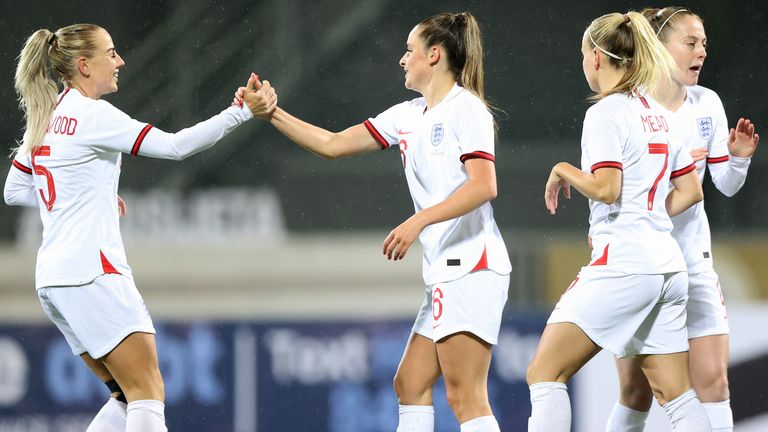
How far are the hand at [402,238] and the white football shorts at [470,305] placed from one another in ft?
0.65

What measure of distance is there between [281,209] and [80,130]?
2.35 metres

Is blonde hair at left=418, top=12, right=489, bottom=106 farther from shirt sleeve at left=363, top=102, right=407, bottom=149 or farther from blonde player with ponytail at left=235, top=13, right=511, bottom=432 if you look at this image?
shirt sleeve at left=363, top=102, right=407, bottom=149

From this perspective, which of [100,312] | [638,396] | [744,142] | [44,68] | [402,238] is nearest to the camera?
[402,238]

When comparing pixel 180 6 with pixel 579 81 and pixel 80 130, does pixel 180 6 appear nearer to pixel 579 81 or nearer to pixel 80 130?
pixel 579 81

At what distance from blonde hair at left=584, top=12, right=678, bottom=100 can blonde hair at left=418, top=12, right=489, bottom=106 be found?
0.30 metres

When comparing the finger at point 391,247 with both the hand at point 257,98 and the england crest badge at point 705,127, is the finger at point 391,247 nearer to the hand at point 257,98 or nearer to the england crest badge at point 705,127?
the hand at point 257,98

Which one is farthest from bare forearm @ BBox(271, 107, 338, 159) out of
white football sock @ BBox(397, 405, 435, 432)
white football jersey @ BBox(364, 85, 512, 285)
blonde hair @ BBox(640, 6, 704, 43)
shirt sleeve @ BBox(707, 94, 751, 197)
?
shirt sleeve @ BBox(707, 94, 751, 197)

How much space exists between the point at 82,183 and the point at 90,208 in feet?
0.22

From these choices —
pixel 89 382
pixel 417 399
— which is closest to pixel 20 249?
pixel 89 382

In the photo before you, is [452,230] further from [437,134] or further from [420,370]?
[420,370]

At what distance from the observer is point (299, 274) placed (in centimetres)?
487

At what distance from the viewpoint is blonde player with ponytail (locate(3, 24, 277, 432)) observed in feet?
9.06

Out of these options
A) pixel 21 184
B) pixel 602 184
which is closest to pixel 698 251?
pixel 602 184

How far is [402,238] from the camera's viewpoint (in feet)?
8.26
